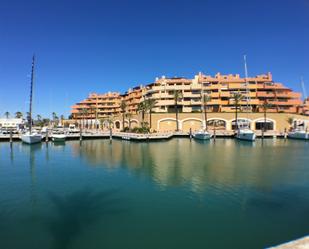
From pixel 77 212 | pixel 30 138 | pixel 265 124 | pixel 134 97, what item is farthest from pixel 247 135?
pixel 134 97

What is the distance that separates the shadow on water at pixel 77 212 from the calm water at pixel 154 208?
0.05 m

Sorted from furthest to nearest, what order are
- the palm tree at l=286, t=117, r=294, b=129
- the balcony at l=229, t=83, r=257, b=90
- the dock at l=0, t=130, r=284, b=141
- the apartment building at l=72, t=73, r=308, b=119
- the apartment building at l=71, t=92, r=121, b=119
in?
the apartment building at l=71, t=92, r=121, b=119, the balcony at l=229, t=83, r=257, b=90, the apartment building at l=72, t=73, r=308, b=119, the palm tree at l=286, t=117, r=294, b=129, the dock at l=0, t=130, r=284, b=141

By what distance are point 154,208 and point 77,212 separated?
5.08 meters

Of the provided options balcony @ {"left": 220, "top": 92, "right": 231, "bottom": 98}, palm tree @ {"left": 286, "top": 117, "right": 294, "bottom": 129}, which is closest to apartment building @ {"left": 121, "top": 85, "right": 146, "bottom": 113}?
balcony @ {"left": 220, "top": 92, "right": 231, "bottom": 98}

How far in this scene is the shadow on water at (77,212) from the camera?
44.1ft

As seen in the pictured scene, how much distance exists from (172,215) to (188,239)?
3.12m

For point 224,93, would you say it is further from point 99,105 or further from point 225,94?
point 99,105

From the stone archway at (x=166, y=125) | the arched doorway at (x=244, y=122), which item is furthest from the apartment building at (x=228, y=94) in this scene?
the stone archway at (x=166, y=125)

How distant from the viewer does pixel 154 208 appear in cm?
1723

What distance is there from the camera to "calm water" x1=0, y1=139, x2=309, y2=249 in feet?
42.4

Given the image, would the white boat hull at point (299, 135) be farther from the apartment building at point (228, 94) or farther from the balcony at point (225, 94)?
the balcony at point (225, 94)

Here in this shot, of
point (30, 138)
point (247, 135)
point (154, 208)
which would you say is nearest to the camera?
point (154, 208)

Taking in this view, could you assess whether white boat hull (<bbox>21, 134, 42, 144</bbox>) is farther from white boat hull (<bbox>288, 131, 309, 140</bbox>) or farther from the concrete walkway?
white boat hull (<bbox>288, 131, 309, 140</bbox>)

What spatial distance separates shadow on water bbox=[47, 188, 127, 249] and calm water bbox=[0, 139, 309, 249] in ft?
0.17
